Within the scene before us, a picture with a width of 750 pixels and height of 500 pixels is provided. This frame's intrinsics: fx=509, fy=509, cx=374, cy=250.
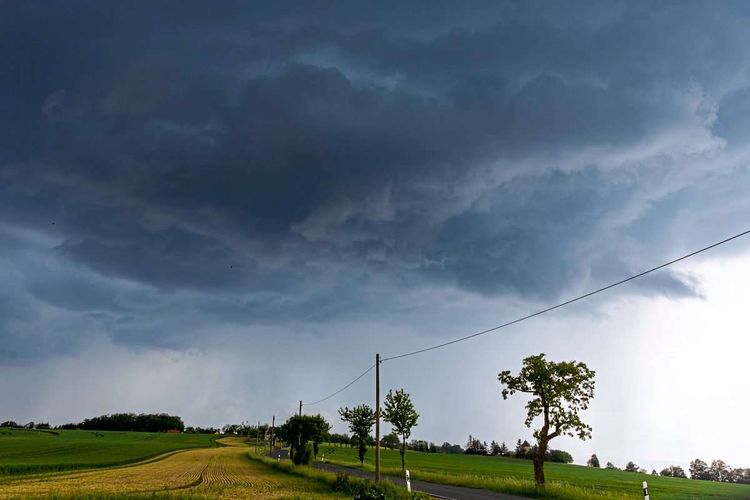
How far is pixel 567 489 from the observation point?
36906mm

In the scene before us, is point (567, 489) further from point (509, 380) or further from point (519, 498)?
point (509, 380)

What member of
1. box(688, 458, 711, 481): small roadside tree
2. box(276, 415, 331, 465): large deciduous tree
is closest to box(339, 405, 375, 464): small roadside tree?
box(276, 415, 331, 465): large deciduous tree

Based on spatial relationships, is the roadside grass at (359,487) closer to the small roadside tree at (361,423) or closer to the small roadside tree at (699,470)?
the small roadside tree at (361,423)

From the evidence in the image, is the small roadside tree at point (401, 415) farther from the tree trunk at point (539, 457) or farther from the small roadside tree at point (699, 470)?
the small roadside tree at point (699, 470)

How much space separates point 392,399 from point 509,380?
2827 cm

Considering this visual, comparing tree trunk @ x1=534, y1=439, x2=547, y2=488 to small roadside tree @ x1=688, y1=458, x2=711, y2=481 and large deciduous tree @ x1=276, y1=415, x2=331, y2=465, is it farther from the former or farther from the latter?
small roadside tree @ x1=688, y1=458, x2=711, y2=481

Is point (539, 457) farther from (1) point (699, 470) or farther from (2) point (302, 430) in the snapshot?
(1) point (699, 470)

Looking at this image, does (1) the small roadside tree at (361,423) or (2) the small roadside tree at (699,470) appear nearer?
(1) the small roadside tree at (361,423)

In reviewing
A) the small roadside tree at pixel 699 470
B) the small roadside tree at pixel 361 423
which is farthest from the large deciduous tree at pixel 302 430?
the small roadside tree at pixel 699 470

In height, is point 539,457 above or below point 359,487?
above

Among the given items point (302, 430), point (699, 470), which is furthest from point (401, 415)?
point (699, 470)

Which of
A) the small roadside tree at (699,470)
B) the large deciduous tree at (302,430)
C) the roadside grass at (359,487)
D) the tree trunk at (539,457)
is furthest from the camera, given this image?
the small roadside tree at (699,470)

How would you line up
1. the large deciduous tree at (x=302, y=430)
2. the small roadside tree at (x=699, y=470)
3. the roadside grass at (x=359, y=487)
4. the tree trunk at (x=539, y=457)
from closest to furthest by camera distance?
the roadside grass at (x=359, y=487) < the tree trunk at (x=539, y=457) < the large deciduous tree at (x=302, y=430) < the small roadside tree at (x=699, y=470)

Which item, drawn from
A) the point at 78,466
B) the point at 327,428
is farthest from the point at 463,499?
the point at 78,466
